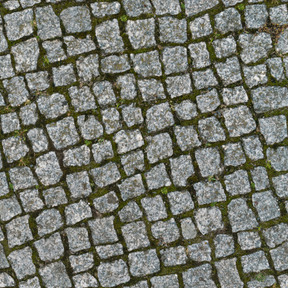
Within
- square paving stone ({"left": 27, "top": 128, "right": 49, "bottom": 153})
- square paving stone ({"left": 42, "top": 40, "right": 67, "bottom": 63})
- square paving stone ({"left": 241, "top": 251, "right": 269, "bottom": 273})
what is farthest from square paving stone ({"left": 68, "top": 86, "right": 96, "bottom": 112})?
square paving stone ({"left": 241, "top": 251, "right": 269, "bottom": 273})

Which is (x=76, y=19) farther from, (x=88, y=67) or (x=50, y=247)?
(x=50, y=247)

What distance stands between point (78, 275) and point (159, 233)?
1136mm

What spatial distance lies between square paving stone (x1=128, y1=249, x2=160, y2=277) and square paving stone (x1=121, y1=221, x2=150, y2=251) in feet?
0.33

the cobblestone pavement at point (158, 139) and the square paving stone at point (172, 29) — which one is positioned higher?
the square paving stone at point (172, 29)

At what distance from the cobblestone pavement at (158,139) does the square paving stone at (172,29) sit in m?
0.02

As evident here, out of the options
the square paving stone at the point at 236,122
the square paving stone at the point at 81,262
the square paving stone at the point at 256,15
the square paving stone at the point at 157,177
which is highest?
the square paving stone at the point at 256,15

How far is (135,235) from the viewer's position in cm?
404

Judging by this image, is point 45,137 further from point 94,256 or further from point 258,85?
point 258,85

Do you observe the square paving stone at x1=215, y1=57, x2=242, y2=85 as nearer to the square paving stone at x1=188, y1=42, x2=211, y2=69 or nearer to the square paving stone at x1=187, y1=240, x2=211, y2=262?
the square paving stone at x1=188, y1=42, x2=211, y2=69

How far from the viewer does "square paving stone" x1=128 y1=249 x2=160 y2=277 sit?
4.03 m

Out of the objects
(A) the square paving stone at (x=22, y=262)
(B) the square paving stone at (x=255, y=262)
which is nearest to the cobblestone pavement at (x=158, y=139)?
(B) the square paving stone at (x=255, y=262)

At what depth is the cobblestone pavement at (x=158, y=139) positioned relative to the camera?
Result: 13.2ft

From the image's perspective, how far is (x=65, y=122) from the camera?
4.04m

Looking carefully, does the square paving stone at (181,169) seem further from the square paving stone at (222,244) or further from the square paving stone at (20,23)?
the square paving stone at (20,23)
